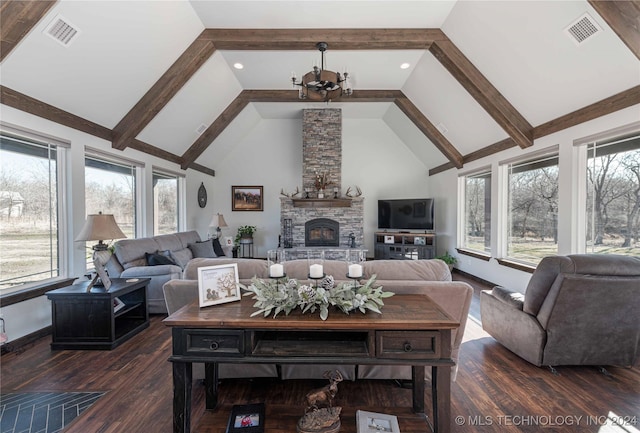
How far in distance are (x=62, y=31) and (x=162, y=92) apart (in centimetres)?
134

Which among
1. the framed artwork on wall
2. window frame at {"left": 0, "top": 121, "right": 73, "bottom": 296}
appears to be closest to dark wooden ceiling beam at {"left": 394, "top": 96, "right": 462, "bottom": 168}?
the framed artwork on wall

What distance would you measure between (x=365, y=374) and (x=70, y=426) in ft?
6.66

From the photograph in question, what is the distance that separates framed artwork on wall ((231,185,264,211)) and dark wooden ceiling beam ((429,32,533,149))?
17.9 feet

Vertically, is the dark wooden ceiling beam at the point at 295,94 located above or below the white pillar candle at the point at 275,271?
above

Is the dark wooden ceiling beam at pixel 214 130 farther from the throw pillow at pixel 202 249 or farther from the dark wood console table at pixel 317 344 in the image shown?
the dark wood console table at pixel 317 344

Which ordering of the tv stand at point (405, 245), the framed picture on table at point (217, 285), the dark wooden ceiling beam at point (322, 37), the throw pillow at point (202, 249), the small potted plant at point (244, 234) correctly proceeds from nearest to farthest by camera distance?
1. the framed picture on table at point (217, 285)
2. the dark wooden ceiling beam at point (322, 37)
3. the throw pillow at point (202, 249)
4. the tv stand at point (405, 245)
5. the small potted plant at point (244, 234)

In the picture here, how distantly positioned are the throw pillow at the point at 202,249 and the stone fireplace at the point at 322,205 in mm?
2021

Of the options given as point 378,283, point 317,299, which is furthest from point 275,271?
point 378,283

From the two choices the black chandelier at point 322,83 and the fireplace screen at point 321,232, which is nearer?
the black chandelier at point 322,83

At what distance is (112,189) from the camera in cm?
445

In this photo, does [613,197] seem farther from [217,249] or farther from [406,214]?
[217,249]

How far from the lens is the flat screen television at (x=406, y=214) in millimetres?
6824

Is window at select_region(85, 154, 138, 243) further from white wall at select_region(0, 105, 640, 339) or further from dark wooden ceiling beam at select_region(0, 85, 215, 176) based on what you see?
white wall at select_region(0, 105, 640, 339)

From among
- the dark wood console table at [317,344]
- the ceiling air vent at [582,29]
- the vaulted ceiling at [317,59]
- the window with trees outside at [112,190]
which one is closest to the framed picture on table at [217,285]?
the dark wood console table at [317,344]
